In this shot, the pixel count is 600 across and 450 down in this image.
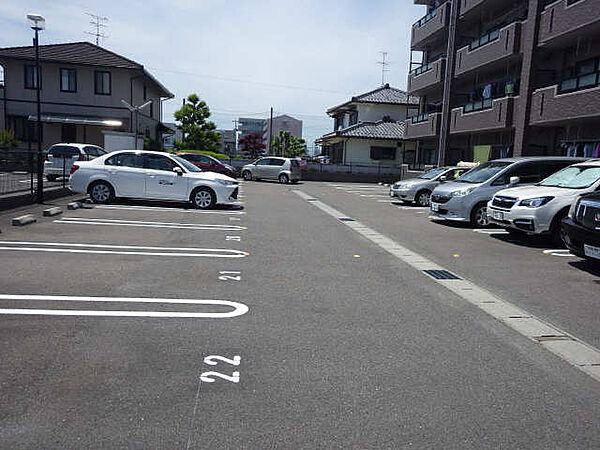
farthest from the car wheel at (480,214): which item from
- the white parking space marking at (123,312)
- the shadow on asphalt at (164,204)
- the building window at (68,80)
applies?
the building window at (68,80)

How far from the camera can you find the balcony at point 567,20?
1576cm

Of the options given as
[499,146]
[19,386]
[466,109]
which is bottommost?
[19,386]

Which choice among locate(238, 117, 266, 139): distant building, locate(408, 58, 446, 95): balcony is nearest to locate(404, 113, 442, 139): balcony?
locate(408, 58, 446, 95): balcony

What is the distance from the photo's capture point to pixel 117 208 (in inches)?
513

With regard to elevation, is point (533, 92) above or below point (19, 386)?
above

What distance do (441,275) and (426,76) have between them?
2535 cm

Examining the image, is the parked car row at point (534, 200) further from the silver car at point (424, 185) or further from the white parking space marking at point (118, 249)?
the white parking space marking at point (118, 249)

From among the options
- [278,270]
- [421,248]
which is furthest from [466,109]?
[278,270]

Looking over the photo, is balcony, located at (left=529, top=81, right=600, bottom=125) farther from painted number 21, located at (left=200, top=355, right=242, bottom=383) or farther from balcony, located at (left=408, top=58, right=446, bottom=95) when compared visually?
painted number 21, located at (left=200, top=355, right=242, bottom=383)

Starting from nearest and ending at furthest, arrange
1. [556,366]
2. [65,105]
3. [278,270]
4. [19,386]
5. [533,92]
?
[19,386] < [556,366] < [278,270] < [533,92] < [65,105]

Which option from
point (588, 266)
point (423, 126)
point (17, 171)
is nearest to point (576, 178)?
point (588, 266)

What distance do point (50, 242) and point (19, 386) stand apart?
539 centimetres

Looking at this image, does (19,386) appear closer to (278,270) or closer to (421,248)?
(278,270)

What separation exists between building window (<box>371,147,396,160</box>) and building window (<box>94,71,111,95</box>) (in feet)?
67.4
